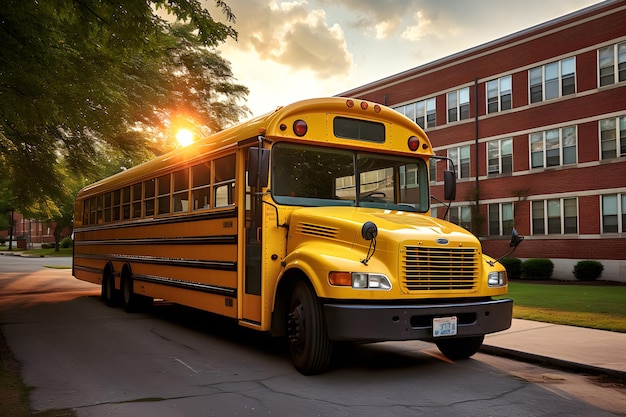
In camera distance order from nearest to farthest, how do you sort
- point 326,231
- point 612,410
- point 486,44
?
point 612,410, point 326,231, point 486,44

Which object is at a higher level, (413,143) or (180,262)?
(413,143)

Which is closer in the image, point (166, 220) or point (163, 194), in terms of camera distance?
point (166, 220)

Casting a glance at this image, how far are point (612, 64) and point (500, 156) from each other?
6.45 meters

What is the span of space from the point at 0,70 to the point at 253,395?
6179mm

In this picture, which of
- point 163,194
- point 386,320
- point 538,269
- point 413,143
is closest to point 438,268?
point 386,320

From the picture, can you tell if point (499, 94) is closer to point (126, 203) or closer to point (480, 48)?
point (480, 48)

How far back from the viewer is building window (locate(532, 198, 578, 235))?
25641mm

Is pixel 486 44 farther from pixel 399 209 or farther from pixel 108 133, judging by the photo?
pixel 399 209

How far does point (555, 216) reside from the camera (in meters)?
26.3

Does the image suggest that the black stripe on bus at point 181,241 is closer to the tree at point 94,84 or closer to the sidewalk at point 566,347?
the tree at point 94,84

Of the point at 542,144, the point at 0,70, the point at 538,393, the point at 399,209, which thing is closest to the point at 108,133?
the point at 0,70

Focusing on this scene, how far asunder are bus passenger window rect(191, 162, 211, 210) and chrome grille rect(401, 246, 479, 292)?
3491 millimetres

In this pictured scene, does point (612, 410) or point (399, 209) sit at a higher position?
point (399, 209)

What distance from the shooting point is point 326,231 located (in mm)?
6500
